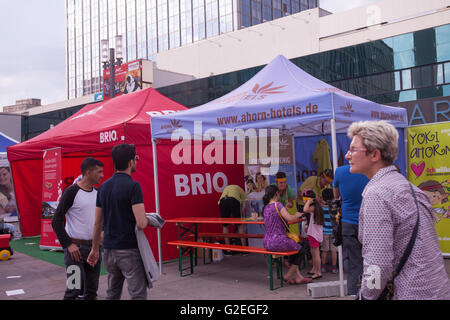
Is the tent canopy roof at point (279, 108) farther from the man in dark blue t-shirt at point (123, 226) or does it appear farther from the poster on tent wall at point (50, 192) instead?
the poster on tent wall at point (50, 192)

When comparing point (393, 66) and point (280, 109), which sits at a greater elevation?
point (393, 66)

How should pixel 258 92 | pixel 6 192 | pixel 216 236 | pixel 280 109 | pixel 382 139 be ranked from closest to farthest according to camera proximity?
pixel 382 139 → pixel 280 109 → pixel 258 92 → pixel 216 236 → pixel 6 192

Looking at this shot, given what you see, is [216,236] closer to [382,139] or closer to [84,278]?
[84,278]

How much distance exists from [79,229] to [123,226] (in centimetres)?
86

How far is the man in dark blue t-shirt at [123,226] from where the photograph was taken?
11.2ft

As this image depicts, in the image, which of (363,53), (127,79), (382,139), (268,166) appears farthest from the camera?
(127,79)

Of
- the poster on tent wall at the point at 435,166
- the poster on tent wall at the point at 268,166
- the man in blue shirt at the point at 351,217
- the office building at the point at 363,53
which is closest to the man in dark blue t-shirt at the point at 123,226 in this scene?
the man in blue shirt at the point at 351,217

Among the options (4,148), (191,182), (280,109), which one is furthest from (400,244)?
(4,148)

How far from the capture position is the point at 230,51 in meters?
39.5

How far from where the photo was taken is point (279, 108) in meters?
5.87

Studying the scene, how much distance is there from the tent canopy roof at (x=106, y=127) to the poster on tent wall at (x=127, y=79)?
106ft

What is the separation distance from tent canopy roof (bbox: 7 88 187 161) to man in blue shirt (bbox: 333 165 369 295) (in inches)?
169

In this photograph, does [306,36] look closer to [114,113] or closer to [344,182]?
[114,113]

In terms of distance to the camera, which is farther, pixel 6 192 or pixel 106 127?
pixel 6 192
